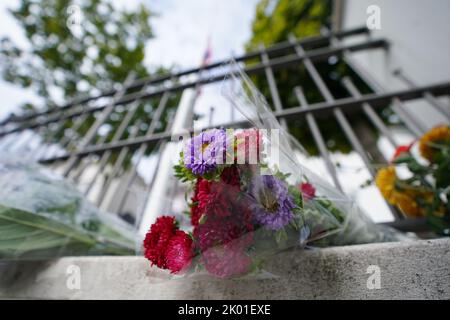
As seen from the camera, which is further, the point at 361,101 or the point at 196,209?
the point at 361,101

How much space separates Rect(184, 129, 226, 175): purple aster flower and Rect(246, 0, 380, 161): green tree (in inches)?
88.6

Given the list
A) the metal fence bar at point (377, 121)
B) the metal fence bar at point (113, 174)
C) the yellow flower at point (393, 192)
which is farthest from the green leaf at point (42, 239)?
the metal fence bar at point (377, 121)

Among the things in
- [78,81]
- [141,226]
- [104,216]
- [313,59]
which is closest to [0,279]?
[104,216]

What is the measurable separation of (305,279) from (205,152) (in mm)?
349

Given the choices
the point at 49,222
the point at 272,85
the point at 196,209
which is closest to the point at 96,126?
the point at 49,222

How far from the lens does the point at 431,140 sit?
829 mm

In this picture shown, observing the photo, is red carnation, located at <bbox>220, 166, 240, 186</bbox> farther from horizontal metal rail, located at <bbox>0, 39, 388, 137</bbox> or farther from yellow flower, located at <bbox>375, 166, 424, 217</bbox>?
horizontal metal rail, located at <bbox>0, 39, 388, 137</bbox>

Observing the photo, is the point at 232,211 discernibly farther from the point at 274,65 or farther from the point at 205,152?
the point at 274,65

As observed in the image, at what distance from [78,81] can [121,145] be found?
233 cm

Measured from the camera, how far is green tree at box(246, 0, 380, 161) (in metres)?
2.46

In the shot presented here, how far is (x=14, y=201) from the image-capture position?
748 millimetres

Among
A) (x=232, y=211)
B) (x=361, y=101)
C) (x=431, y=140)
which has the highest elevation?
(x=361, y=101)
